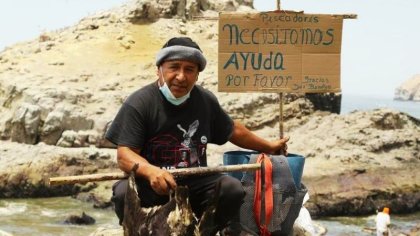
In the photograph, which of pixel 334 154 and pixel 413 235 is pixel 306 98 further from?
pixel 413 235

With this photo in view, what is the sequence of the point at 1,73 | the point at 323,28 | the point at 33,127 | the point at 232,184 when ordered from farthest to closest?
the point at 1,73 → the point at 33,127 → the point at 323,28 → the point at 232,184

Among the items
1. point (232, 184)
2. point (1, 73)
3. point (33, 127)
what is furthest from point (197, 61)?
point (1, 73)

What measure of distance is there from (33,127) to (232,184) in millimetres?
16828

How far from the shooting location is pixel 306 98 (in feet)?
73.7

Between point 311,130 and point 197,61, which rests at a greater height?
point 197,61

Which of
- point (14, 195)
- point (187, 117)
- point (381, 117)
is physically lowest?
point (14, 195)

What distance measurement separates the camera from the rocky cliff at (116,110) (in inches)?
682

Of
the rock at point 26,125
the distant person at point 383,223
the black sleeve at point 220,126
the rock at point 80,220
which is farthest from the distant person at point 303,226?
the rock at point 26,125

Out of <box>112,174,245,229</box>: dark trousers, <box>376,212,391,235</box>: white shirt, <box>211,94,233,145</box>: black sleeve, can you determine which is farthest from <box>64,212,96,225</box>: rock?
<box>112,174,245,229</box>: dark trousers

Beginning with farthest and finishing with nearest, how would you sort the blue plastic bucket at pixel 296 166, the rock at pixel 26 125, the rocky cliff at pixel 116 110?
the rock at pixel 26 125 → the rocky cliff at pixel 116 110 → the blue plastic bucket at pixel 296 166

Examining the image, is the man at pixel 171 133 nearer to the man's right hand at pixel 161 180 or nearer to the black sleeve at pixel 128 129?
the black sleeve at pixel 128 129

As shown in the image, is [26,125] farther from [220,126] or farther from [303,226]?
[220,126]

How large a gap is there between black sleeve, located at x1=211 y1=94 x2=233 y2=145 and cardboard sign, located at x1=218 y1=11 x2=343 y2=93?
1.30 meters

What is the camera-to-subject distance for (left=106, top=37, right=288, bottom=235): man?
14.5 feet
